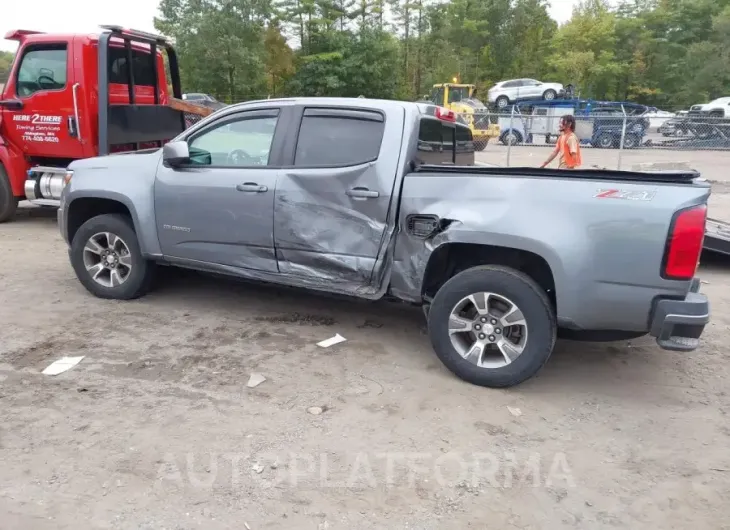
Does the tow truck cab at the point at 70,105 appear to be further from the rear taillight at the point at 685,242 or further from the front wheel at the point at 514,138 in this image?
the front wheel at the point at 514,138

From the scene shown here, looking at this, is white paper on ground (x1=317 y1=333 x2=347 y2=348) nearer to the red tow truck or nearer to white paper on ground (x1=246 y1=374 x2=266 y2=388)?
white paper on ground (x1=246 y1=374 x2=266 y2=388)

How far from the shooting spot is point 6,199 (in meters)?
8.77

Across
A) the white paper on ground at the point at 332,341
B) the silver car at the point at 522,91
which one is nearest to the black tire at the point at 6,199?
the white paper on ground at the point at 332,341

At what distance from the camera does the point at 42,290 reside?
586 cm

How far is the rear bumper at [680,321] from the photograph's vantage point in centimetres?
346

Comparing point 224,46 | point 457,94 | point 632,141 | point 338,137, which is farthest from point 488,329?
point 224,46

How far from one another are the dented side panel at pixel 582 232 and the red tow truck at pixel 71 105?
554 cm

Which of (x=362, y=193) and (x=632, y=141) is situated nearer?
(x=362, y=193)

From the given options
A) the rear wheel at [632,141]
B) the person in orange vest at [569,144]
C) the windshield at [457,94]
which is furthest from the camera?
the windshield at [457,94]

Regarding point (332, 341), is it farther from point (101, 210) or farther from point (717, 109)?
point (717, 109)

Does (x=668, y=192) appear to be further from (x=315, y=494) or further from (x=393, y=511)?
(x=315, y=494)

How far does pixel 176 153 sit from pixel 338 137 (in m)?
1.31

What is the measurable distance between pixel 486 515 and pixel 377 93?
128ft

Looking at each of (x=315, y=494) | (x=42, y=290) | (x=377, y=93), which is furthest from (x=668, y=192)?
(x=377, y=93)
